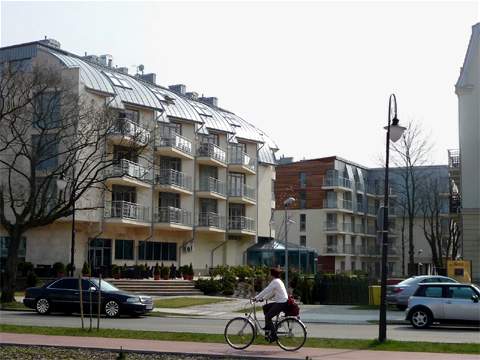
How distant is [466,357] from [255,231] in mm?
47448

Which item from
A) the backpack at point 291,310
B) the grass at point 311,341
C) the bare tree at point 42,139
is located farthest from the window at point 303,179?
the backpack at point 291,310

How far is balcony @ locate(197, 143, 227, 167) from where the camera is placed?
5531cm

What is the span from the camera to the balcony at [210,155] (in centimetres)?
5531

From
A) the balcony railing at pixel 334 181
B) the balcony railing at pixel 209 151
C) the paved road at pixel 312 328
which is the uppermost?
the balcony railing at pixel 334 181

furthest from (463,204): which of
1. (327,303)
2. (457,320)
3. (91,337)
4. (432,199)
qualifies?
(432,199)

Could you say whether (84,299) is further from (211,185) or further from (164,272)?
(211,185)

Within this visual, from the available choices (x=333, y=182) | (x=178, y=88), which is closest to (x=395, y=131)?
(x=178, y=88)

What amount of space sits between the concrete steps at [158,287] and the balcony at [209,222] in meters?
10.7

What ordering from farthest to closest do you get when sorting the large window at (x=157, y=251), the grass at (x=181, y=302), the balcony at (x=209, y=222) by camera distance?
the balcony at (x=209, y=222)
the large window at (x=157, y=251)
the grass at (x=181, y=302)

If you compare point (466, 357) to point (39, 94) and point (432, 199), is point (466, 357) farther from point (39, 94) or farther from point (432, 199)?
point (432, 199)

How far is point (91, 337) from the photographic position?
55.3 feet

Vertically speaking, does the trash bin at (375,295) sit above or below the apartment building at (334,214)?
below

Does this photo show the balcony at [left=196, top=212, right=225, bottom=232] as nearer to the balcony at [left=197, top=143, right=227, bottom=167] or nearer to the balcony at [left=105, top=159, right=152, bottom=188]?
the balcony at [left=197, top=143, right=227, bottom=167]

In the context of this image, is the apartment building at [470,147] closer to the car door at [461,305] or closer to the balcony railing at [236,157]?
the car door at [461,305]
